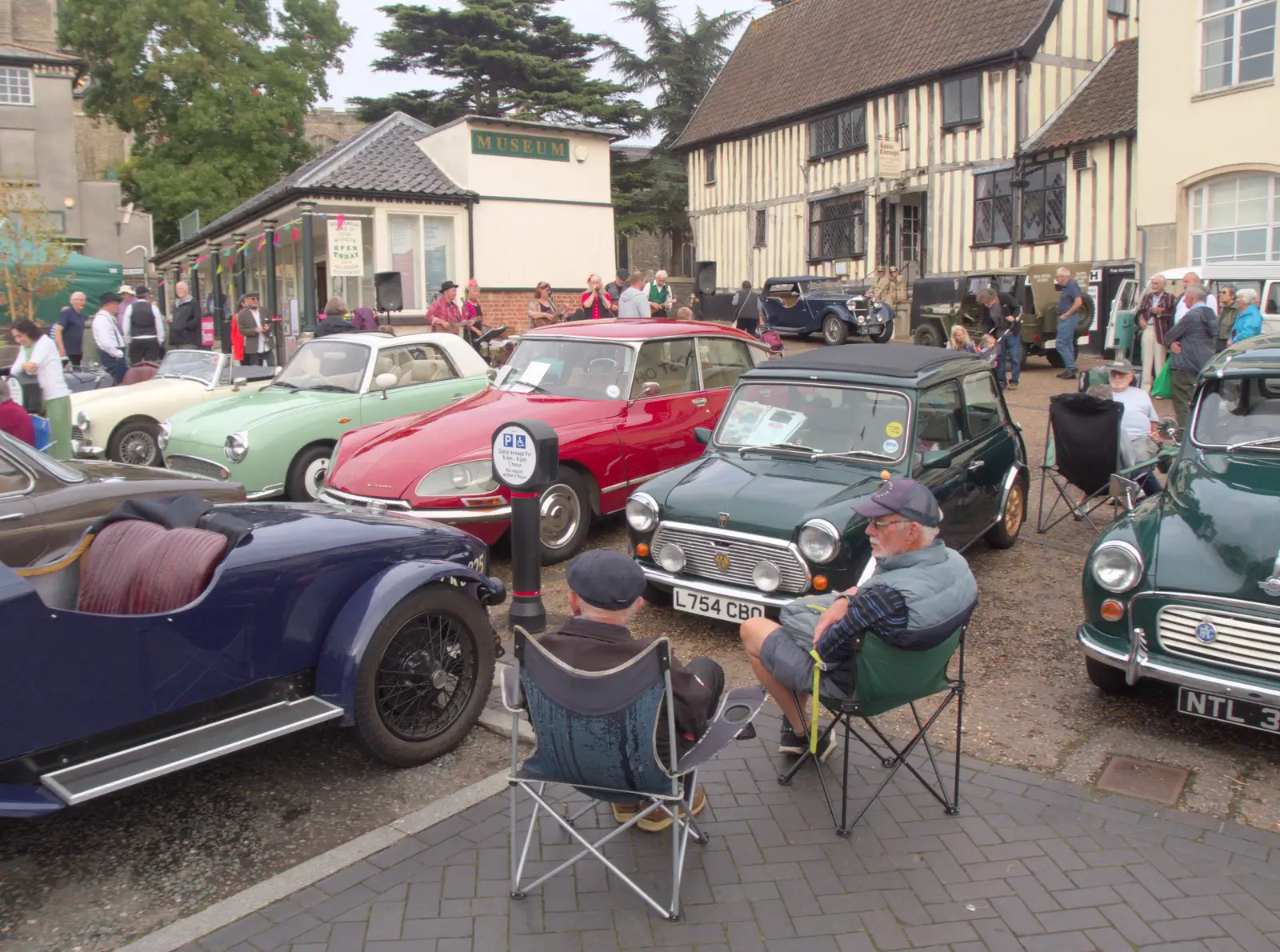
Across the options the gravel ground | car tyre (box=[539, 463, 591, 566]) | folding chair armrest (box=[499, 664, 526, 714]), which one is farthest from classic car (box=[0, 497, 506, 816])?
car tyre (box=[539, 463, 591, 566])

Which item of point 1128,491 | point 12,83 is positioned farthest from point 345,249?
point 12,83

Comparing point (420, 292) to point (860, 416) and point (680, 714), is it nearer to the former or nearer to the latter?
point (860, 416)

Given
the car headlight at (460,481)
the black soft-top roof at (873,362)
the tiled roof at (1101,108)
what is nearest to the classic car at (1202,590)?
the black soft-top roof at (873,362)

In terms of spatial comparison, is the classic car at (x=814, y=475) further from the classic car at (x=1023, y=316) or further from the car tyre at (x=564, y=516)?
the classic car at (x=1023, y=316)

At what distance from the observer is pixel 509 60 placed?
1380 inches

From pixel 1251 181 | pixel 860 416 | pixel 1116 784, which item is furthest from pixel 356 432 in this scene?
pixel 1251 181

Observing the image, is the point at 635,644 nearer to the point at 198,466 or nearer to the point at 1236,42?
the point at 198,466

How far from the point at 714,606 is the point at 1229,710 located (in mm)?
2594

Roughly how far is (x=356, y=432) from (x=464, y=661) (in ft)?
13.4

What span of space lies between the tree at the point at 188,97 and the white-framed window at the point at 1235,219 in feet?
102

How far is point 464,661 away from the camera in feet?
15.4

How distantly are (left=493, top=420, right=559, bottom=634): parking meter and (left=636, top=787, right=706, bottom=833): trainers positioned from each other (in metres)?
2.15

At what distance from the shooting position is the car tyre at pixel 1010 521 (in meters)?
7.80

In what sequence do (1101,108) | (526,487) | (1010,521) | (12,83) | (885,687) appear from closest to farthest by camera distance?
(885,687), (526,487), (1010,521), (1101,108), (12,83)
